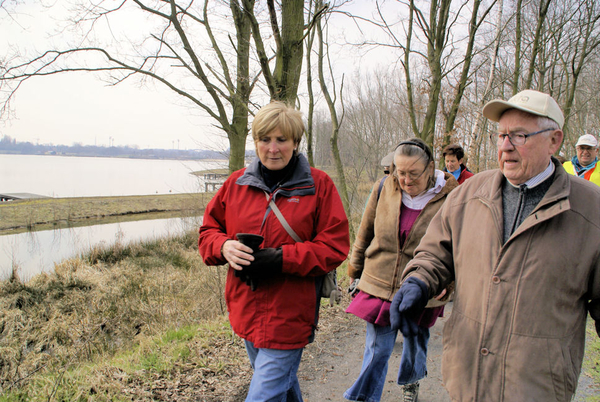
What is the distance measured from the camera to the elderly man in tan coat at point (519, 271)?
1.48 m

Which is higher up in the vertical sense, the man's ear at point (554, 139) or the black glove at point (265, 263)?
the man's ear at point (554, 139)

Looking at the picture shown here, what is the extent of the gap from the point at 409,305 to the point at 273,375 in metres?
0.89

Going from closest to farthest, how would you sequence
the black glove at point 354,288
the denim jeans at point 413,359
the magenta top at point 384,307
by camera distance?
the magenta top at point 384,307, the denim jeans at point 413,359, the black glove at point 354,288

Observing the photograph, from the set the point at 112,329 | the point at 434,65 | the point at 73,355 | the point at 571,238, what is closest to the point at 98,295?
the point at 112,329

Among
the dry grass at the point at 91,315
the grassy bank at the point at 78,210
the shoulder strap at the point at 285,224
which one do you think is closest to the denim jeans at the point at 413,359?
the shoulder strap at the point at 285,224

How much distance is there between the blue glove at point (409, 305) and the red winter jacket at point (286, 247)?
51cm

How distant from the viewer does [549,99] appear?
5.34ft

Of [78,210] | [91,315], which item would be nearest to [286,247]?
[91,315]

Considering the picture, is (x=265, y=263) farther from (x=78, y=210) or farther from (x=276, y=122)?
(x=78, y=210)

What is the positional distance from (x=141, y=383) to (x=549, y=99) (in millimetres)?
3436

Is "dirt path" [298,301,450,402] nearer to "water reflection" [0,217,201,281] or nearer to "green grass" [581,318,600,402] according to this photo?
"green grass" [581,318,600,402]

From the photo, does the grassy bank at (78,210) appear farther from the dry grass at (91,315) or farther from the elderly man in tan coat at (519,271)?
the elderly man in tan coat at (519,271)

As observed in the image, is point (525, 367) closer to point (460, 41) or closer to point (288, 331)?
point (288, 331)

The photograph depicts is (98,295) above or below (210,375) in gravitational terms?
below
